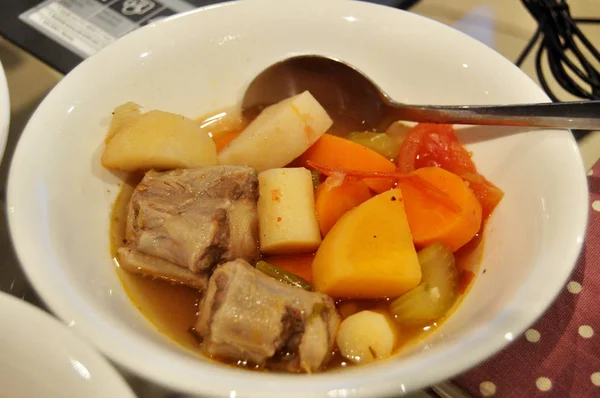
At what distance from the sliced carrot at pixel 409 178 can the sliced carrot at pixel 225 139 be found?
0.29m

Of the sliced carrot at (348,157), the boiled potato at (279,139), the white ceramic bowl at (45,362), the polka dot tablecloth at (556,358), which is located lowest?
the polka dot tablecloth at (556,358)

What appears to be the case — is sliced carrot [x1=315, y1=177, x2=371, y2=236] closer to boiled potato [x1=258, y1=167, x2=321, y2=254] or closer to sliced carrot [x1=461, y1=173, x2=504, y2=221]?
boiled potato [x1=258, y1=167, x2=321, y2=254]

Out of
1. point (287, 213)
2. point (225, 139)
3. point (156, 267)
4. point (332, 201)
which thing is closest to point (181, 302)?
point (156, 267)

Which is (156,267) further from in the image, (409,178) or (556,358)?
(556,358)

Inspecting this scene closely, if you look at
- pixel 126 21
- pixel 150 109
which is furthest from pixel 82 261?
pixel 126 21

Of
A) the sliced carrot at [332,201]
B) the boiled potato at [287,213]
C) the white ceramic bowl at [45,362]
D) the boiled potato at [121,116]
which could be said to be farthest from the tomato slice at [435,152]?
the white ceramic bowl at [45,362]

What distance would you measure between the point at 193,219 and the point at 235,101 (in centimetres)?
56

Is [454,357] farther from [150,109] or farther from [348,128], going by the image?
[150,109]

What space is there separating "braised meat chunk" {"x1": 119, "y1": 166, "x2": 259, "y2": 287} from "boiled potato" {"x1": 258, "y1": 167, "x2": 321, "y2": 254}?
27 millimetres

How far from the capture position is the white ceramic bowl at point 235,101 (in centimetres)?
86

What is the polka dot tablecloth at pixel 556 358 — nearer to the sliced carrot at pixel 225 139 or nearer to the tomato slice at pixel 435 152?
the tomato slice at pixel 435 152

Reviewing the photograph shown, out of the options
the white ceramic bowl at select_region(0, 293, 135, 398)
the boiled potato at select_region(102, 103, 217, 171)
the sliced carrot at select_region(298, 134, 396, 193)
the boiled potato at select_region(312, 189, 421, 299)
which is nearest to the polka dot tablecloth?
the boiled potato at select_region(312, 189, 421, 299)

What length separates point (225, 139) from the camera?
60.2 inches

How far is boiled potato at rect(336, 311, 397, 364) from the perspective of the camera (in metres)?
1.07
